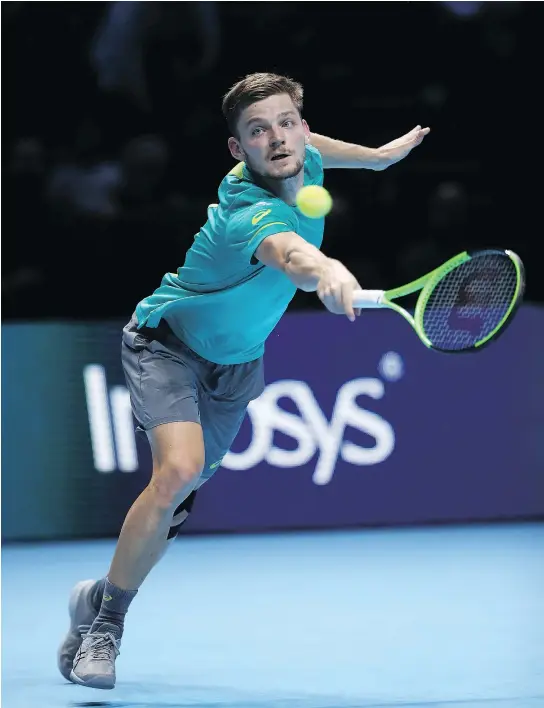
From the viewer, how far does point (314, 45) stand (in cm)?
932

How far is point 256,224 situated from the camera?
11.8 feet

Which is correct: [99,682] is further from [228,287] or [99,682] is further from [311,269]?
[311,269]

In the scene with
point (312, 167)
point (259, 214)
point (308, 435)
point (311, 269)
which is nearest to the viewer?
point (311, 269)

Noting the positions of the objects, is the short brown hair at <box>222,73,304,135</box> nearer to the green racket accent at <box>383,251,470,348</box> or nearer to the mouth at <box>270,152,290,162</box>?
the mouth at <box>270,152,290,162</box>

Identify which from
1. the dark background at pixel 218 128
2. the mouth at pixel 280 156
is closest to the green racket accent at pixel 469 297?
the mouth at pixel 280 156

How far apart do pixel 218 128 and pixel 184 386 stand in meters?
5.21

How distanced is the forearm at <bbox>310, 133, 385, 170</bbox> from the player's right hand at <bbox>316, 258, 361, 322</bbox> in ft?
4.89

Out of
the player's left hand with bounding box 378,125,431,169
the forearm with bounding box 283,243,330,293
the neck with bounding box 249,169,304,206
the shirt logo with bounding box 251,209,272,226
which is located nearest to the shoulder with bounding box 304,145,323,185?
the neck with bounding box 249,169,304,206

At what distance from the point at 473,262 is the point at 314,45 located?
230 inches

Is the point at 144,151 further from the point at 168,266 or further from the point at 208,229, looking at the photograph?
the point at 208,229

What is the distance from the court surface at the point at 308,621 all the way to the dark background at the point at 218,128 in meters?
2.14

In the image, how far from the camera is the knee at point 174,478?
3906mm

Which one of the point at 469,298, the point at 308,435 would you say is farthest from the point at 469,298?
the point at 308,435

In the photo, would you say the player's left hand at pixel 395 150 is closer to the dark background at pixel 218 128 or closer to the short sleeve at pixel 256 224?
the short sleeve at pixel 256 224
